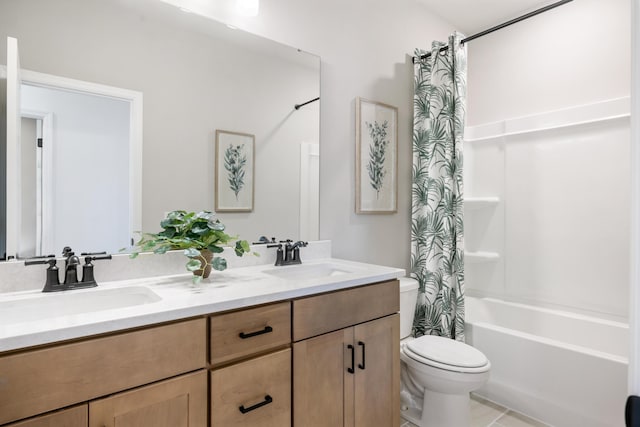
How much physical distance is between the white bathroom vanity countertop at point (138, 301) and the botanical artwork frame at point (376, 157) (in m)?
0.71

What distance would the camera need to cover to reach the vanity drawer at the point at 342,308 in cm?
129

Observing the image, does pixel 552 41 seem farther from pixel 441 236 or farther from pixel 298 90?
pixel 298 90

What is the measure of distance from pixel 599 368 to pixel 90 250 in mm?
2380

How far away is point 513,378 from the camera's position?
210cm

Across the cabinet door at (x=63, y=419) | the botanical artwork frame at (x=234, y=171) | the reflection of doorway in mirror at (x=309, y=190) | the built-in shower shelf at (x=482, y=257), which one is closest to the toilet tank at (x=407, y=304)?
the reflection of doorway in mirror at (x=309, y=190)

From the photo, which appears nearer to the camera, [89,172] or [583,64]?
[89,172]

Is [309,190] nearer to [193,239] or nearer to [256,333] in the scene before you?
[193,239]

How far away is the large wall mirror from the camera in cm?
127

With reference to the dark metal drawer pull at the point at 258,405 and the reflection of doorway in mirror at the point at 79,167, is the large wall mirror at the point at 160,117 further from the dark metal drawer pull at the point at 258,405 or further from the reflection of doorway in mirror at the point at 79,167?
the dark metal drawer pull at the point at 258,405

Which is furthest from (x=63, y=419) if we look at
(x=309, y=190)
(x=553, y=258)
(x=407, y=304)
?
(x=553, y=258)

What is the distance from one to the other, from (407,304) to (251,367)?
4.03 ft

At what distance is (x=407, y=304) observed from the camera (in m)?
2.13

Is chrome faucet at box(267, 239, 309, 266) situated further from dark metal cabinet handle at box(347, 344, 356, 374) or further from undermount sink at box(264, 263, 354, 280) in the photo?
dark metal cabinet handle at box(347, 344, 356, 374)

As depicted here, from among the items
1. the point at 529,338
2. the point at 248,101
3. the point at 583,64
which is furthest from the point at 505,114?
the point at 248,101
